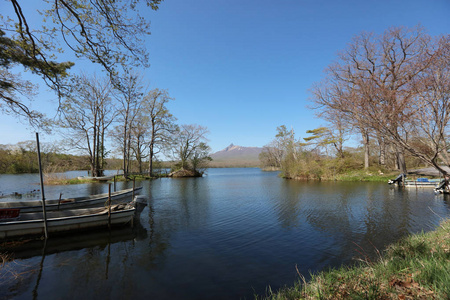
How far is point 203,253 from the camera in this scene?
6.46 metres

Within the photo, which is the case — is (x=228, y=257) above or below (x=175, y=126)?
below

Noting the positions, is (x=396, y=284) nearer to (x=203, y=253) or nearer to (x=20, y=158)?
(x=203, y=253)

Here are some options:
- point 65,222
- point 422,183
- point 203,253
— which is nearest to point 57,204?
point 65,222

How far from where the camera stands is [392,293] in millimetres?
2750

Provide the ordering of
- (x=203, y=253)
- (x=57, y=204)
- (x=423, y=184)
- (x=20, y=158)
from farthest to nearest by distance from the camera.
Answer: (x=20, y=158) < (x=423, y=184) < (x=57, y=204) < (x=203, y=253)

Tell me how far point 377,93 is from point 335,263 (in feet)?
15.0

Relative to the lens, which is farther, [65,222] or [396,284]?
[65,222]

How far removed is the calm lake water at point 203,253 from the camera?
15.5 feet

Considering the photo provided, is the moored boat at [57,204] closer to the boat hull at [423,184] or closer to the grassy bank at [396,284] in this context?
the grassy bank at [396,284]

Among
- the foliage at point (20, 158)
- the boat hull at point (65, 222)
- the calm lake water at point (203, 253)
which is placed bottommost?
the calm lake water at point (203, 253)

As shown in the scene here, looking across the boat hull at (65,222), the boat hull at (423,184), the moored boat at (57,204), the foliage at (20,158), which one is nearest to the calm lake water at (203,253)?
the boat hull at (65,222)

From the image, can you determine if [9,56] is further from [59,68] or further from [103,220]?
[103,220]

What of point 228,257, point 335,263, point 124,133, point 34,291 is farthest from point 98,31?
point 124,133

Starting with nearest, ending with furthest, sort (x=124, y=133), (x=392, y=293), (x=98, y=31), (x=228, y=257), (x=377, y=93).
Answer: (x=392, y=293) < (x=377, y=93) < (x=98, y=31) < (x=228, y=257) < (x=124, y=133)
